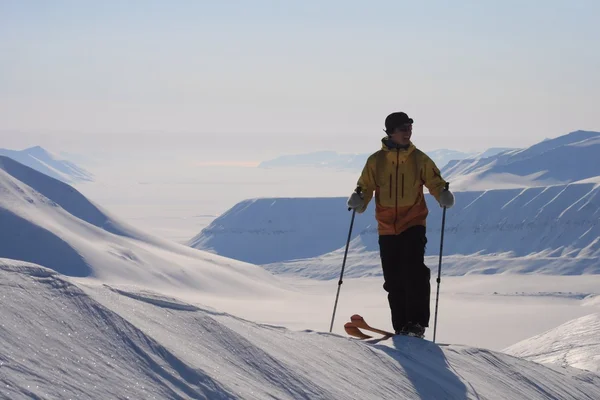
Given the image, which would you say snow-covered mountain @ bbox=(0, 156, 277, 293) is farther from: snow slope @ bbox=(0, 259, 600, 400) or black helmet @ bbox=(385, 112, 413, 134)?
snow slope @ bbox=(0, 259, 600, 400)

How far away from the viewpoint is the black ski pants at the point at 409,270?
798 cm

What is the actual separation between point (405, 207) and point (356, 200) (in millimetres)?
465

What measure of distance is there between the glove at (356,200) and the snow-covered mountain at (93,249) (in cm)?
8340

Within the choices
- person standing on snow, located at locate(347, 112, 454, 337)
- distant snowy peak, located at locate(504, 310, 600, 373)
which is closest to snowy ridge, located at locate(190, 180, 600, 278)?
distant snowy peak, located at locate(504, 310, 600, 373)

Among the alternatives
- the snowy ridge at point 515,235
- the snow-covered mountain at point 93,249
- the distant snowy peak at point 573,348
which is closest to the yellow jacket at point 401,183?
the distant snowy peak at point 573,348

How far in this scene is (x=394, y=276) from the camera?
812 centimetres

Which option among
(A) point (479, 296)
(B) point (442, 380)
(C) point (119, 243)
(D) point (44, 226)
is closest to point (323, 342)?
(B) point (442, 380)

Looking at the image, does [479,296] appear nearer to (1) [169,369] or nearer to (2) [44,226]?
(2) [44,226]

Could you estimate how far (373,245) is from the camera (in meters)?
190

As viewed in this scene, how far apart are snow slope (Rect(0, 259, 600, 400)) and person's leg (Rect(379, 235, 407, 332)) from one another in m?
1.08

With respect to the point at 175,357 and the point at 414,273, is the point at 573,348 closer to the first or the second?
the point at 414,273

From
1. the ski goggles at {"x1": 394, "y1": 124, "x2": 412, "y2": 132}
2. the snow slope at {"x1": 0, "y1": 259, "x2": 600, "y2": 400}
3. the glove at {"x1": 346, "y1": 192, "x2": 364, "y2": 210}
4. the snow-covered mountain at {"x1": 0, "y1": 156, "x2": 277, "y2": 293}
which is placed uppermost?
the ski goggles at {"x1": 394, "y1": 124, "x2": 412, "y2": 132}

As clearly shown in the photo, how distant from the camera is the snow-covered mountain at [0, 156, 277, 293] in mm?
98188

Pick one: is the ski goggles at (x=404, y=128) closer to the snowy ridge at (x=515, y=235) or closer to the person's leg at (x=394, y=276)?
the person's leg at (x=394, y=276)
